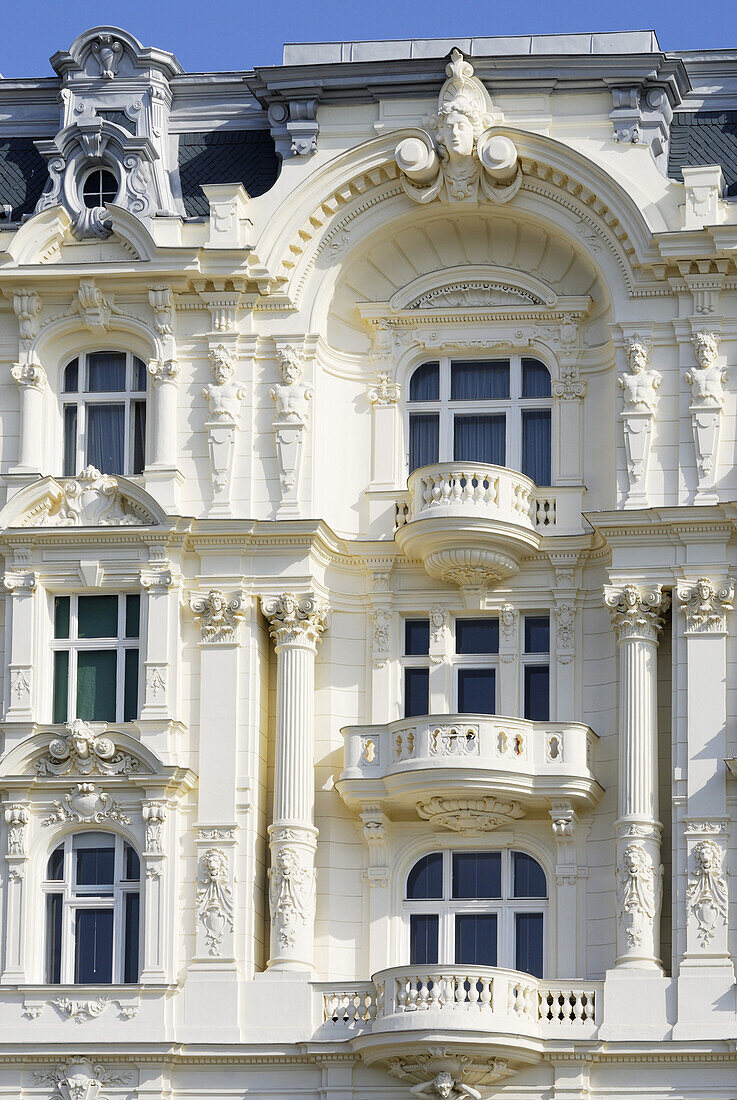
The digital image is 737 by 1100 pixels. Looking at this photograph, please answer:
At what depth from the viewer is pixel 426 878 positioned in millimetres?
44719

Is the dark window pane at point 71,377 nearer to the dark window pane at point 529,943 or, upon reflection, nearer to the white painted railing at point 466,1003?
the white painted railing at point 466,1003

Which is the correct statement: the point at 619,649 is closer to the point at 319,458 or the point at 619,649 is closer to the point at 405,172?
the point at 319,458

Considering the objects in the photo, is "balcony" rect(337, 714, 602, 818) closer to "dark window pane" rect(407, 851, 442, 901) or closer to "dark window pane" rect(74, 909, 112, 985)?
"dark window pane" rect(407, 851, 442, 901)

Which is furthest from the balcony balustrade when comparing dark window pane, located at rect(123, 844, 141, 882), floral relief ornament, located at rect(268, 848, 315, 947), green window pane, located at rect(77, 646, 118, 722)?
green window pane, located at rect(77, 646, 118, 722)

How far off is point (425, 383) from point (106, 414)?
553cm

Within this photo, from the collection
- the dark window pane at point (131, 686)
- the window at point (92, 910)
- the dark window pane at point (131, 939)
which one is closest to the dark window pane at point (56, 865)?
the window at point (92, 910)

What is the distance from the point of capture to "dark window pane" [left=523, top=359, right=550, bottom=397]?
46594 mm

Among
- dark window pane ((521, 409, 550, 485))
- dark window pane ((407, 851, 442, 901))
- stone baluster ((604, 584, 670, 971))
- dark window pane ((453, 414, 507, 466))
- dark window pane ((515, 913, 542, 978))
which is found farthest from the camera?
dark window pane ((453, 414, 507, 466))

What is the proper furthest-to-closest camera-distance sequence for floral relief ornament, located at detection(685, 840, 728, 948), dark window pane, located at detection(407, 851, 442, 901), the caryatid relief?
the caryatid relief → dark window pane, located at detection(407, 851, 442, 901) → floral relief ornament, located at detection(685, 840, 728, 948)

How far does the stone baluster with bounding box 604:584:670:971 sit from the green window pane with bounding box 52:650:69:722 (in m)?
8.99

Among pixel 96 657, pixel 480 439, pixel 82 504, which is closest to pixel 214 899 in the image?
pixel 96 657

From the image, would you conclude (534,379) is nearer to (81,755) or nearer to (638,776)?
(638,776)

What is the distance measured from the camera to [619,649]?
44125 mm

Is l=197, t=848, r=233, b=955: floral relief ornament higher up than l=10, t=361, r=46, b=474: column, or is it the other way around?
l=10, t=361, r=46, b=474: column
